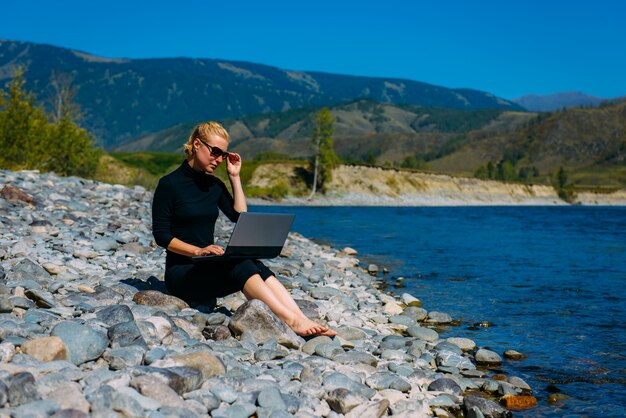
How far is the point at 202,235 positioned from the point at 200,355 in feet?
7.74

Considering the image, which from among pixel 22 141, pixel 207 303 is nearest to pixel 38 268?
pixel 207 303

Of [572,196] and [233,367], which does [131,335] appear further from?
[572,196]

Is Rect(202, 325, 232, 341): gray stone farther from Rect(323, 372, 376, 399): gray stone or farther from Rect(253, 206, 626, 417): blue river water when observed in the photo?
Rect(253, 206, 626, 417): blue river water

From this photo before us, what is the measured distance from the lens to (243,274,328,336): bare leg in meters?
7.97

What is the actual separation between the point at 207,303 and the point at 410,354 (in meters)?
2.98

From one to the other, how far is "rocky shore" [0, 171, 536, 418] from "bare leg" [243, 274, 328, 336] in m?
0.12

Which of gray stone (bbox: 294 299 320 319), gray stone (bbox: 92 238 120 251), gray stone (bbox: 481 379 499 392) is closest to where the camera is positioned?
gray stone (bbox: 481 379 499 392)

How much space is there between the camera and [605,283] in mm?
18375

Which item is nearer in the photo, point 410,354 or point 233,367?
point 233,367

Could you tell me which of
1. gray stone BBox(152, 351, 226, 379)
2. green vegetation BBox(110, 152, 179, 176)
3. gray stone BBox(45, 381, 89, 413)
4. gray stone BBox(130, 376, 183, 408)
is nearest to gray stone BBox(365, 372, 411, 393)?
gray stone BBox(152, 351, 226, 379)

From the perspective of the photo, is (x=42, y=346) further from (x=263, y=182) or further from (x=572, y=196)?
(x=572, y=196)

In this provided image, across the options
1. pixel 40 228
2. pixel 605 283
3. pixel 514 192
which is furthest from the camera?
pixel 514 192

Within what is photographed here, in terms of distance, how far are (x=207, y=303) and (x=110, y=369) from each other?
3056 mm

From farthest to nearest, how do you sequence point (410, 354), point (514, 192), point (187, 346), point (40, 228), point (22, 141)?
point (514, 192), point (22, 141), point (40, 228), point (410, 354), point (187, 346)
